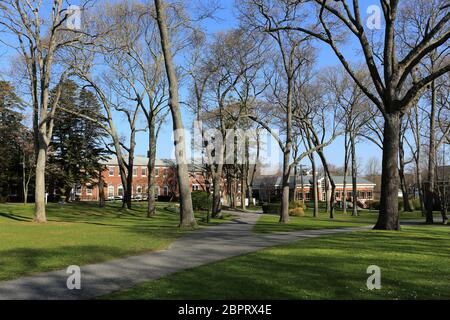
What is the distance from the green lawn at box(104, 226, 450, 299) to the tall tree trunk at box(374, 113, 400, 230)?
690cm

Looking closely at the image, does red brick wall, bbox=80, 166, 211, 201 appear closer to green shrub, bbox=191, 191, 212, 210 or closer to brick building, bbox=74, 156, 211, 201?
brick building, bbox=74, 156, 211, 201

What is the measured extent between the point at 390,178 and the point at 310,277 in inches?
468

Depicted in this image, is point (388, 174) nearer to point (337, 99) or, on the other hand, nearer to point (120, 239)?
point (120, 239)

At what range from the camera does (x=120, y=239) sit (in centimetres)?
1481

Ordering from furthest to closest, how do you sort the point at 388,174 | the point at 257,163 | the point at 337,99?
the point at 257,163, the point at 337,99, the point at 388,174

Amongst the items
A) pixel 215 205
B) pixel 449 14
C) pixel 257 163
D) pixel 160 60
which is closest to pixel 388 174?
pixel 449 14

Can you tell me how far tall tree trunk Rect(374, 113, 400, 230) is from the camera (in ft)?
59.7

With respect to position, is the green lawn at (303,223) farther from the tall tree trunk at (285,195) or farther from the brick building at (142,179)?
the brick building at (142,179)

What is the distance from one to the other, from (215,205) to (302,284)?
25998mm

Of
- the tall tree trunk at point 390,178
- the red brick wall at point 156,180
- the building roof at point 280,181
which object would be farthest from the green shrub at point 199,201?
the building roof at point 280,181

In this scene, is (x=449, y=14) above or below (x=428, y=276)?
above

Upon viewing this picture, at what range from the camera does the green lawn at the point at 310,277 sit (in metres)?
6.46

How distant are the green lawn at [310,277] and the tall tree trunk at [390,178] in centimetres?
690
